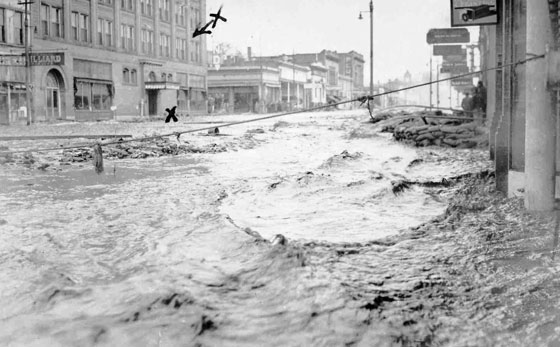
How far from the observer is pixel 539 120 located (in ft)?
21.8

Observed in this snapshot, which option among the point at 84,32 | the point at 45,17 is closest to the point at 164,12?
the point at 84,32

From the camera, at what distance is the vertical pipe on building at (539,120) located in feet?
21.5

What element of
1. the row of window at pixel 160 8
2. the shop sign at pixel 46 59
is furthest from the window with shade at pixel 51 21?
the shop sign at pixel 46 59

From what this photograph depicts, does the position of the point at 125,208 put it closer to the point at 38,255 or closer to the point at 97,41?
the point at 38,255

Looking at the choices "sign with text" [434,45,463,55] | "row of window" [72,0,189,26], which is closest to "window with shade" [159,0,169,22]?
"row of window" [72,0,189,26]

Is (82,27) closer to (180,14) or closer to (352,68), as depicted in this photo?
(180,14)

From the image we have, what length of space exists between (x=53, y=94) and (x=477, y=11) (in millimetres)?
37639

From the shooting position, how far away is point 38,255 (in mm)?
5785

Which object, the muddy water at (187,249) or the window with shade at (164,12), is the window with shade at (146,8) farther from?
the muddy water at (187,249)

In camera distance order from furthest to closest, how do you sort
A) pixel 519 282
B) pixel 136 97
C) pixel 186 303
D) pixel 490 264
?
pixel 136 97, pixel 490 264, pixel 519 282, pixel 186 303

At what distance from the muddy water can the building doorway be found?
103 feet

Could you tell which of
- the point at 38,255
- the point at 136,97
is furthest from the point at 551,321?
the point at 136,97

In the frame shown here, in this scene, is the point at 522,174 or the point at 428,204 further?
the point at 428,204

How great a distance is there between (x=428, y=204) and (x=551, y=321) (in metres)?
4.63
